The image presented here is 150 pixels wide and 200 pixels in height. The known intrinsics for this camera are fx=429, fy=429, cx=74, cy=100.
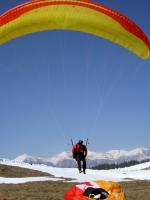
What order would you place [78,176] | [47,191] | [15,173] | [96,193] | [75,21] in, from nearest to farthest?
1. [96,193]
2. [75,21]
3. [47,191]
4. [78,176]
5. [15,173]

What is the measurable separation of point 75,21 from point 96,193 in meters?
8.91

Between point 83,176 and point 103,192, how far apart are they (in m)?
20.3

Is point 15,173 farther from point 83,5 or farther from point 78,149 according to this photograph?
point 83,5

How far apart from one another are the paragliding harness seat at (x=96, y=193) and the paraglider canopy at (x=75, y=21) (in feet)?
28.1

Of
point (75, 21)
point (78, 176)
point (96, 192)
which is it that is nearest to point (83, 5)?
point (75, 21)

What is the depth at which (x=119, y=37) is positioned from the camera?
61.3 ft

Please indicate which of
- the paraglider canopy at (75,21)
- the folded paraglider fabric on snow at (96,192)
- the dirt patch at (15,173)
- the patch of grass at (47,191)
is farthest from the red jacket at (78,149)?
the folded paraglider fabric on snow at (96,192)

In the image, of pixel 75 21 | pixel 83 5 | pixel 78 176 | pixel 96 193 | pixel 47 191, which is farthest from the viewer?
pixel 78 176

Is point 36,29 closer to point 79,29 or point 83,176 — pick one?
point 79,29

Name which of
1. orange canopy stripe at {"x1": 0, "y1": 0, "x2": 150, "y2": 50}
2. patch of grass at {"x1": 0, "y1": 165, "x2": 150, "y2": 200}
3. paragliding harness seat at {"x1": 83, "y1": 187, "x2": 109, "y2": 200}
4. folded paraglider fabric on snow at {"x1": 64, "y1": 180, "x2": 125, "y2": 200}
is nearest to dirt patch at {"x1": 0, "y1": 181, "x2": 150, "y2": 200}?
patch of grass at {"x1": 0, "y1": 165, "x2": 150, "y2": 200}

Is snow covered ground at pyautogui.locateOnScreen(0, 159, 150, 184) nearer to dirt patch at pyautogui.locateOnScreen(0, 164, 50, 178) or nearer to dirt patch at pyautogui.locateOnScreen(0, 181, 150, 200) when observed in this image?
dirt patch at pyautogui.locateOnScreen(0, 164, 50, 178)

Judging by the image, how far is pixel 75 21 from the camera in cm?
1839

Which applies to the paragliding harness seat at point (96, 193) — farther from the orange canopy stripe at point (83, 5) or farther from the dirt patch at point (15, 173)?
the dirt patch at point (15, 173)

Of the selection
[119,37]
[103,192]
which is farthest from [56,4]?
[103,192]
